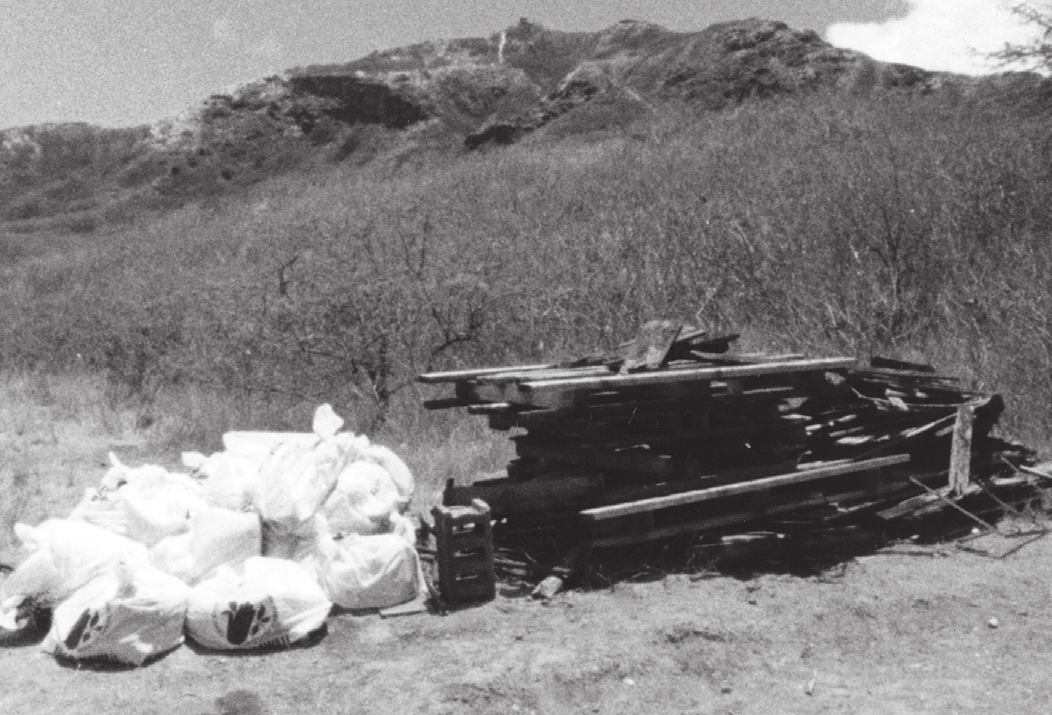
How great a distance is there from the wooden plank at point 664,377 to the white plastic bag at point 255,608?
1363 mm

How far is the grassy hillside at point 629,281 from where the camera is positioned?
10148 mm

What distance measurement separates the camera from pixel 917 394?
647cm

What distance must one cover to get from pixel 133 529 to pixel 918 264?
1056 cm

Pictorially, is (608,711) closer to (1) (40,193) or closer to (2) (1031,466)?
(2) (1031,466)

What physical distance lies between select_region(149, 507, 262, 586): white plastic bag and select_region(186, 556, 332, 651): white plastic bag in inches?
4.2

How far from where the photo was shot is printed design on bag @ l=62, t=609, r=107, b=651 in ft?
12.7

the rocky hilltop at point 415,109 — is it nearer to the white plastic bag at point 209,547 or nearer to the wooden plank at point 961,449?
the wooden plank at point 961,449

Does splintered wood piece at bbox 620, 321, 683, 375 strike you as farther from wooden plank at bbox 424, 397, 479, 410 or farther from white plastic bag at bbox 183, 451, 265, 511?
white plastic bag at bbox 183, 451, 265, 511

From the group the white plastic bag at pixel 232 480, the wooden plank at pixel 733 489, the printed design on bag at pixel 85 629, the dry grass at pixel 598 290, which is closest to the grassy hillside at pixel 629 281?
the dry grass at pixel 598 290

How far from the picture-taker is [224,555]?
438 cm

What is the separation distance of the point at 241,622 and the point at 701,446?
2673mm

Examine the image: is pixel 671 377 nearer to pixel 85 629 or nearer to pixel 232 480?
pixel 232 480

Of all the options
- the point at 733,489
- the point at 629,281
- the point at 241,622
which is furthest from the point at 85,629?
the point at 629,281

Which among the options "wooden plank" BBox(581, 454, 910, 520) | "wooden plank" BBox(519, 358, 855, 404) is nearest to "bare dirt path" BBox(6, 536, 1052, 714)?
"wooden plank" BBox(581, 454, 910, 520)
